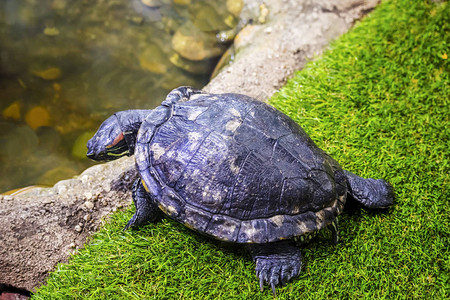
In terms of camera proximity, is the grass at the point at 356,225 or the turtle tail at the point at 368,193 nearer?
the grass at the point at 356,225

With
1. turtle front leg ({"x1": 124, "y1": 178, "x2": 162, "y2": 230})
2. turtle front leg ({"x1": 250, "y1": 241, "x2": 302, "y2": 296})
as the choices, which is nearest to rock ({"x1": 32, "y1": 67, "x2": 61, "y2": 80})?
turtle front leg ({"x1": 124, "y1": 178, "x2": 162, "y2": 230})

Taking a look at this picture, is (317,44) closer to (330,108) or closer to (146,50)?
(330,108)

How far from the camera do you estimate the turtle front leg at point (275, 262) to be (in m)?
2.61

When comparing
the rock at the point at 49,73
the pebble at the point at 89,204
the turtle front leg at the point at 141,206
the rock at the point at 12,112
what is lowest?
the rock at the point at 12,112

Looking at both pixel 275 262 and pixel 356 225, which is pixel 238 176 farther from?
pixel 356 225

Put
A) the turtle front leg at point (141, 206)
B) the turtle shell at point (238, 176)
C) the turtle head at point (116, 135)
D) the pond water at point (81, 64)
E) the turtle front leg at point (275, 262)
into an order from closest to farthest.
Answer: the turtle shell at point (238, 176), the turtle front leg at point (275, 262), the turtle front leg at point (141, 206), the turtle head at point (116, 135), the pond water at point (81, 64)

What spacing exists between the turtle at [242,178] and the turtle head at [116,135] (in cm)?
24

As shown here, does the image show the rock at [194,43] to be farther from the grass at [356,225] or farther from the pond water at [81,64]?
the grass at [356,225]

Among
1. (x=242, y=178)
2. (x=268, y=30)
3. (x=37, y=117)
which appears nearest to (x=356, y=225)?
(x=242, y=178)

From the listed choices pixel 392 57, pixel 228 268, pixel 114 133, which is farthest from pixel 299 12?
pixel 228 268

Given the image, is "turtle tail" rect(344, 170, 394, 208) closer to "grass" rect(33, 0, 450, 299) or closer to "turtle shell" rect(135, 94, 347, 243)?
"grass" rect(33, 0, 450, 299)

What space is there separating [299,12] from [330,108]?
6.03 feet

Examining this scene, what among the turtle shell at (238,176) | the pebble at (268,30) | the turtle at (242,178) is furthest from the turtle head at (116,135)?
the pebble at (268,30)

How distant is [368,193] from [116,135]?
7.83ft
